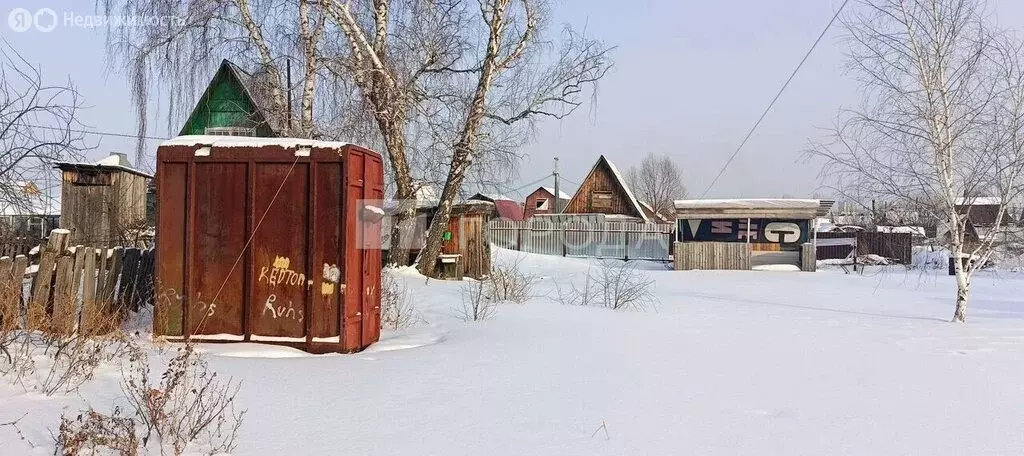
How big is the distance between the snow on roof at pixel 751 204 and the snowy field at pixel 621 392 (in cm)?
1522

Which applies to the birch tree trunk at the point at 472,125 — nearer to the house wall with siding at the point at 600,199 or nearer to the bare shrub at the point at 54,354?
the bare shrub at the point at 54,354

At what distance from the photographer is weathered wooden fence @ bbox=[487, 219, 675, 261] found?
2842 centimetres

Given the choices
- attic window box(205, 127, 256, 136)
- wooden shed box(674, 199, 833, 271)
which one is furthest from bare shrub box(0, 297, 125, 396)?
wooden shed box(674, 199, 833, 271)

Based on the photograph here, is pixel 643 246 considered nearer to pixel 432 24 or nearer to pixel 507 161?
pixel 507 161

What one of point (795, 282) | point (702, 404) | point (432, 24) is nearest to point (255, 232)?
point (702, 404)

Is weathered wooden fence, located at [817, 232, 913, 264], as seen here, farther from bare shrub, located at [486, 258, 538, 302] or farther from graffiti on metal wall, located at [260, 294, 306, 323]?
graffiti on metal wall, located at [260, 294, 306, 323]

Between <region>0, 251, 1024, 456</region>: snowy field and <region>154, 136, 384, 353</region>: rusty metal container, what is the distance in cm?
36

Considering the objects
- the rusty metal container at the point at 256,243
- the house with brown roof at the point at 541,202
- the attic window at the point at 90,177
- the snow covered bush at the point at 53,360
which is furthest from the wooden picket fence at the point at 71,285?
the house with brown roof at the point at 541,202

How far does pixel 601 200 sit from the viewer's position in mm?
36938

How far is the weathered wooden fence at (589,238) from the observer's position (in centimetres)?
2842

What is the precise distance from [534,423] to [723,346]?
3.51 meters

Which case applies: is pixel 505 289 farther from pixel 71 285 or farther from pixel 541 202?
pixel 541 202

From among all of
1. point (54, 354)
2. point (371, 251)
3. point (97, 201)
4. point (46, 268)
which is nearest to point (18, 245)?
point (46, 268)

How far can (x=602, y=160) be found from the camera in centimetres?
3678
